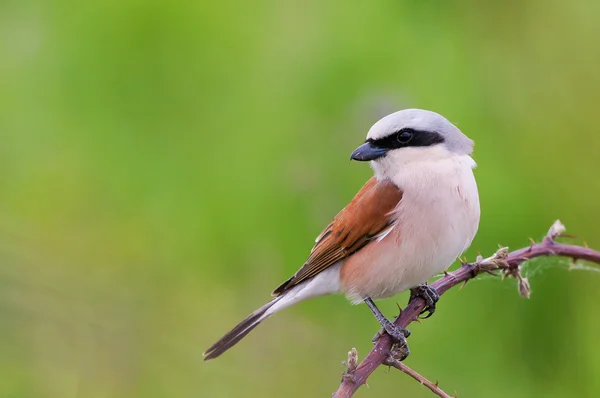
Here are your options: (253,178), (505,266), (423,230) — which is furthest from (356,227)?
(253,178)

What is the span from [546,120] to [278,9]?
1.53m

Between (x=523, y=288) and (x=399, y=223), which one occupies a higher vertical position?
(x=399, y=223)

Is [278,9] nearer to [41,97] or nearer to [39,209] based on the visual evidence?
[41,97]

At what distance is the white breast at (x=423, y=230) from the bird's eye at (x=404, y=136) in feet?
0.33

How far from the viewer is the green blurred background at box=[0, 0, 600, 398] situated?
3.35m

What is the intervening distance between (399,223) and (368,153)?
276 millimetres

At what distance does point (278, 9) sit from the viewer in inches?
177

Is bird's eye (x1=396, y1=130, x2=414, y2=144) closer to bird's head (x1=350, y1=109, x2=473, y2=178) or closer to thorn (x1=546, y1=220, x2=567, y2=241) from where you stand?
bird's head (x1=350, y1=109, x2=473, y2=178)

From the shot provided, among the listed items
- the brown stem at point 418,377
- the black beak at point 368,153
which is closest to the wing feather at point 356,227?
the black beak at point 368,153

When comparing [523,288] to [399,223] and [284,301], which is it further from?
[284,301]

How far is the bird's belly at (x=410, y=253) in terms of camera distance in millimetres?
2797

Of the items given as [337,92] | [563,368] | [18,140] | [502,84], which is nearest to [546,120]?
[502,84]

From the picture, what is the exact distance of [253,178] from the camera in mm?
3893

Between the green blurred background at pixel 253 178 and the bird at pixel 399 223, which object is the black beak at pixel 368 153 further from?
the green blurred background at pixel 253 178
